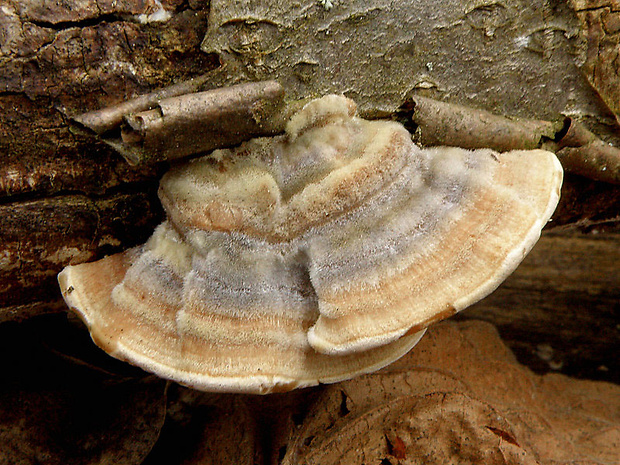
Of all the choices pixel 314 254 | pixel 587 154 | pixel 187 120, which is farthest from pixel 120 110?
pixel 587 154

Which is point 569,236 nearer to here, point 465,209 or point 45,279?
point 465,209

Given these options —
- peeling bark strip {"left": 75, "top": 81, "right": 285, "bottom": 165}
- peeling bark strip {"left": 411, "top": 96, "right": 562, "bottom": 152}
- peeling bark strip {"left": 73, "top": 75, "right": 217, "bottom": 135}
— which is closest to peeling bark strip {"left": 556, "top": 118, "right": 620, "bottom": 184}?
peeling bark strip {"left": 411, "top": 96, "right": 562, "bottom": 152}

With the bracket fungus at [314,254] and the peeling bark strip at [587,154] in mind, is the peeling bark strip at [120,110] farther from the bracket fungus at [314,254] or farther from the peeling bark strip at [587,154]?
the peeling bark strip at [587,154]

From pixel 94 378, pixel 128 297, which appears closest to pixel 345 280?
pixel 128 297

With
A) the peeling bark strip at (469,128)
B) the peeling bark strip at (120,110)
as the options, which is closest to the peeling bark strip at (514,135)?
the peeling bark strip at (469,128)

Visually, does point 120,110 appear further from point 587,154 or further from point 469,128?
point 587,154

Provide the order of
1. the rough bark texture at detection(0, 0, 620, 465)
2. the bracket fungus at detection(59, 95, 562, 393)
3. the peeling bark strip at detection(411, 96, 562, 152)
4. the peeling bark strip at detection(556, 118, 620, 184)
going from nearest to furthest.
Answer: the bracket fungus at detection(59, 95, 562, 393)
the rough bark texture at detection(0, 0, 620, 465)
the peeling bark strip at detection(411, 96, 562, 152)
the peeling bark strip at detection(556, 118, 620, 184)

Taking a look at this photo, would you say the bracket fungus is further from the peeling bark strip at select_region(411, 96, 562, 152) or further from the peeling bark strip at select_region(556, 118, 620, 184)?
the peeling bark strip at select_region(556, 118, 620, 184)
